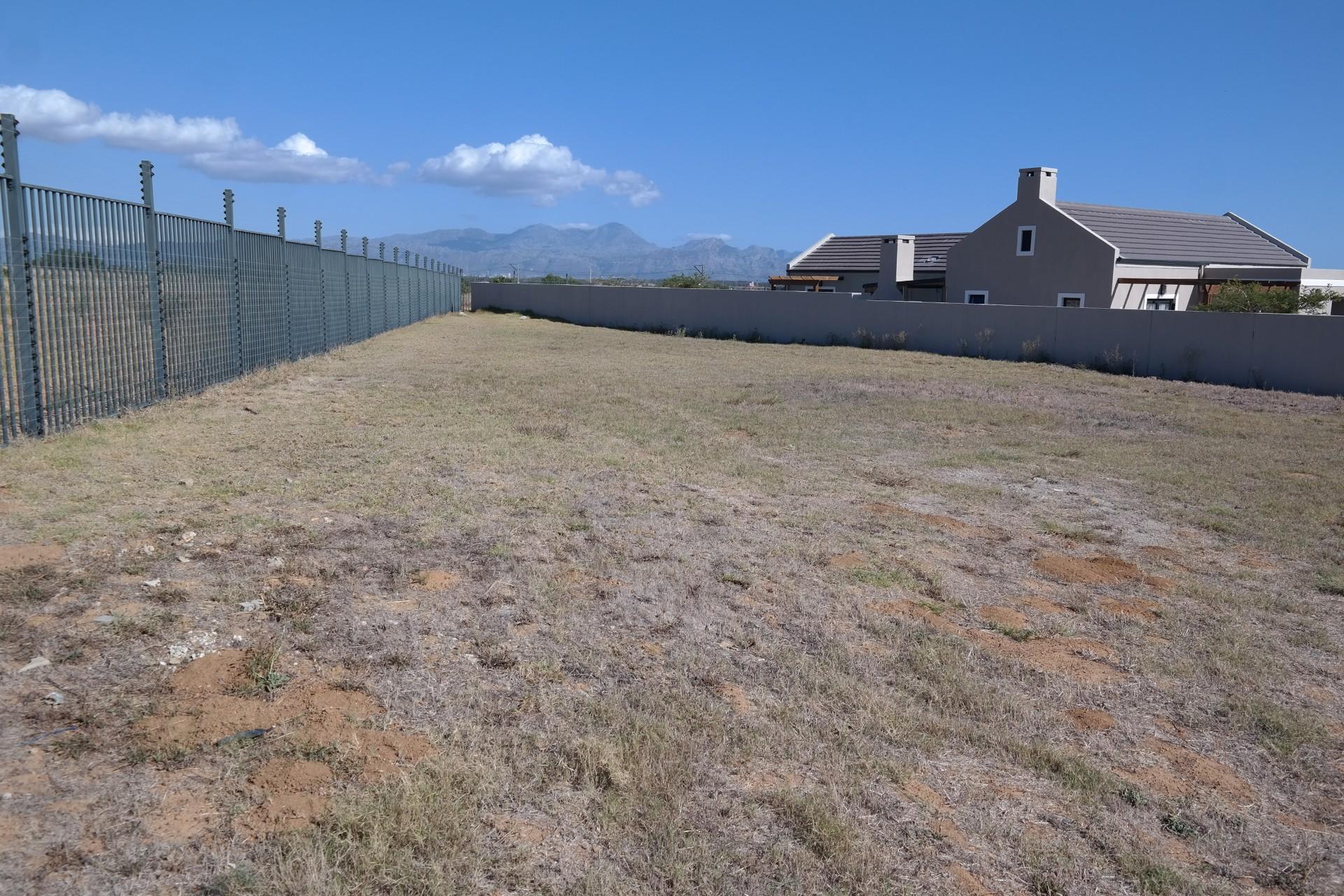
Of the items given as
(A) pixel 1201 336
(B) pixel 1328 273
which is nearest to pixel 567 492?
(A) pixel 1201 336

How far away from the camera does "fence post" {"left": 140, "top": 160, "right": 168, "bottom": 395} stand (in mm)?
10523

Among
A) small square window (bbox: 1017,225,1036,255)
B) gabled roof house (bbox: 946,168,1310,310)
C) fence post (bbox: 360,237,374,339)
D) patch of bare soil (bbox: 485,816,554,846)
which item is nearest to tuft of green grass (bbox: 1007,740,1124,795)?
patch of bare soil (bbox: 485,816,554,846)

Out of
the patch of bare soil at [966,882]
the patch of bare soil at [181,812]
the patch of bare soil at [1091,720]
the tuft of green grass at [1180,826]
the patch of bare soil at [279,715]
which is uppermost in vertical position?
the patch of bare soil at [279,715]

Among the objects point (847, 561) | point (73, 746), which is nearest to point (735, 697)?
point (847, 561)

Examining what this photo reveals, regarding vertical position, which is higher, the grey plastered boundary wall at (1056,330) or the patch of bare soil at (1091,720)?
the grey plastered boundary wall at (1056,330)

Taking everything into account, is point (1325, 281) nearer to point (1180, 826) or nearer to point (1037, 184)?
point (1037, 184)

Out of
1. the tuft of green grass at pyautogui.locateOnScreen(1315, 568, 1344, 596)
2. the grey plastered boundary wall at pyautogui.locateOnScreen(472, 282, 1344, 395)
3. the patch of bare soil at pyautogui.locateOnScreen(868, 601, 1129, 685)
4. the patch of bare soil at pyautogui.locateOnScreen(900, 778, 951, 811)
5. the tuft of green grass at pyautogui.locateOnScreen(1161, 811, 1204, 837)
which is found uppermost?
the grey plastered boundary wall at pyautogui.locateOnScreen(472, 282, 1344, 395)

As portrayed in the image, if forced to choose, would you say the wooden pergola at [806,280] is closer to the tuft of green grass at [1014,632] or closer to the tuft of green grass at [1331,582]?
the tuft of green grass at [1331,582]

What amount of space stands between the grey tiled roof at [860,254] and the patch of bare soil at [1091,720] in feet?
129

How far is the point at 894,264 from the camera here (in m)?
38.7

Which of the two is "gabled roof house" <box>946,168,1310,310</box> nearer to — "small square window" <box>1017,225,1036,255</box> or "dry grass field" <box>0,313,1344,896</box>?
"small square window" <box>1017,225,1036,255</box>

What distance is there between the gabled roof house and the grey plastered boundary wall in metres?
5.53

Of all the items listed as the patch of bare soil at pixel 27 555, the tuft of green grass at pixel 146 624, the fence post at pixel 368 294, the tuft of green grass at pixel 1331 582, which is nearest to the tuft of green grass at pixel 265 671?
the tuft of green grass at pixel 146 624

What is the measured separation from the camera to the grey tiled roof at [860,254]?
43.3 m
